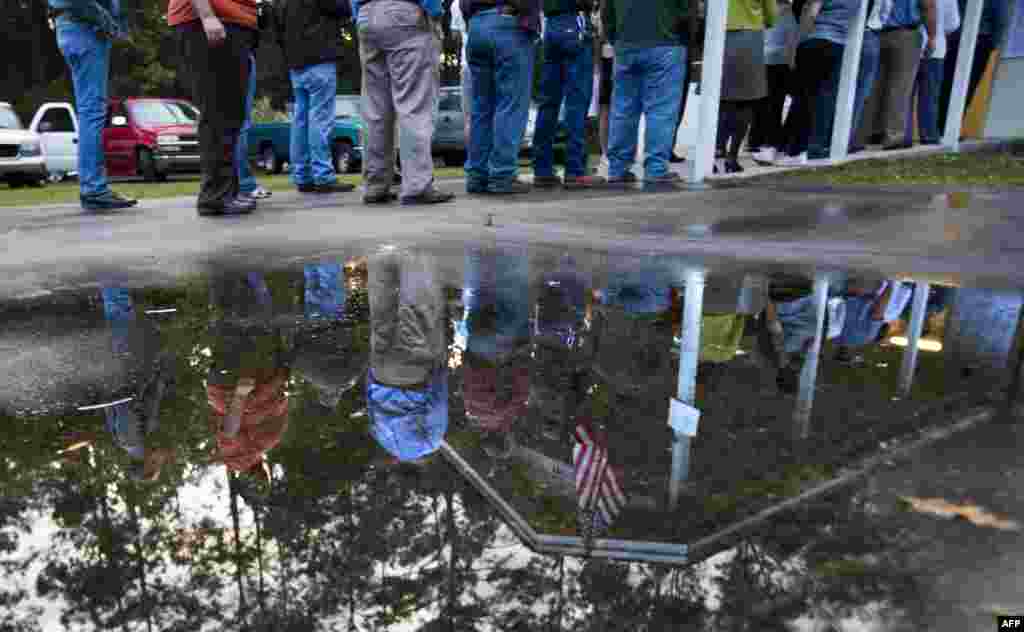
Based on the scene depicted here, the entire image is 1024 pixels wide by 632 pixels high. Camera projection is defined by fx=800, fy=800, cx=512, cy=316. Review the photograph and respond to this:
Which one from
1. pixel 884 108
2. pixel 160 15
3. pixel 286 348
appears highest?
pixel 160 15

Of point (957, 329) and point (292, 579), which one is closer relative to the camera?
point (292, 579)

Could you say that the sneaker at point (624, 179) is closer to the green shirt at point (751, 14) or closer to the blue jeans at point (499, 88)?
the blue jeans at point (499, 88)

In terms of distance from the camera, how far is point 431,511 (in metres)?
1.31

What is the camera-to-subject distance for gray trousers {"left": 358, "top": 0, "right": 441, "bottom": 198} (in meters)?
5.14

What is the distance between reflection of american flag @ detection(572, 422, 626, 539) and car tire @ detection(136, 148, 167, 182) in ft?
55.2

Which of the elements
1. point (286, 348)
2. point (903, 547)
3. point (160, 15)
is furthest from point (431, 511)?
point (160, 15)

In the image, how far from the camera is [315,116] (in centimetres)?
643

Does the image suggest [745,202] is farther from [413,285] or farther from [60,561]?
[60,561]

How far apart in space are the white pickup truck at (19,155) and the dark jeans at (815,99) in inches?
560

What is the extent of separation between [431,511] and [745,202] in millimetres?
4580

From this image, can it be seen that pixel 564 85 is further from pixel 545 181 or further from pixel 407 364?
pixel 407 364

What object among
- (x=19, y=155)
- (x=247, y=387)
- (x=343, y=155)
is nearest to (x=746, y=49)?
(x=247, y=387)

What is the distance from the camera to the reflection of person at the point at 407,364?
1.65 metres

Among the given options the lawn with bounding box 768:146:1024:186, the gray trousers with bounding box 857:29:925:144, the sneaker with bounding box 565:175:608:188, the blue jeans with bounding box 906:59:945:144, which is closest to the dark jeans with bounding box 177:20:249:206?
the sneaker with bounding box 565:175:608:188
